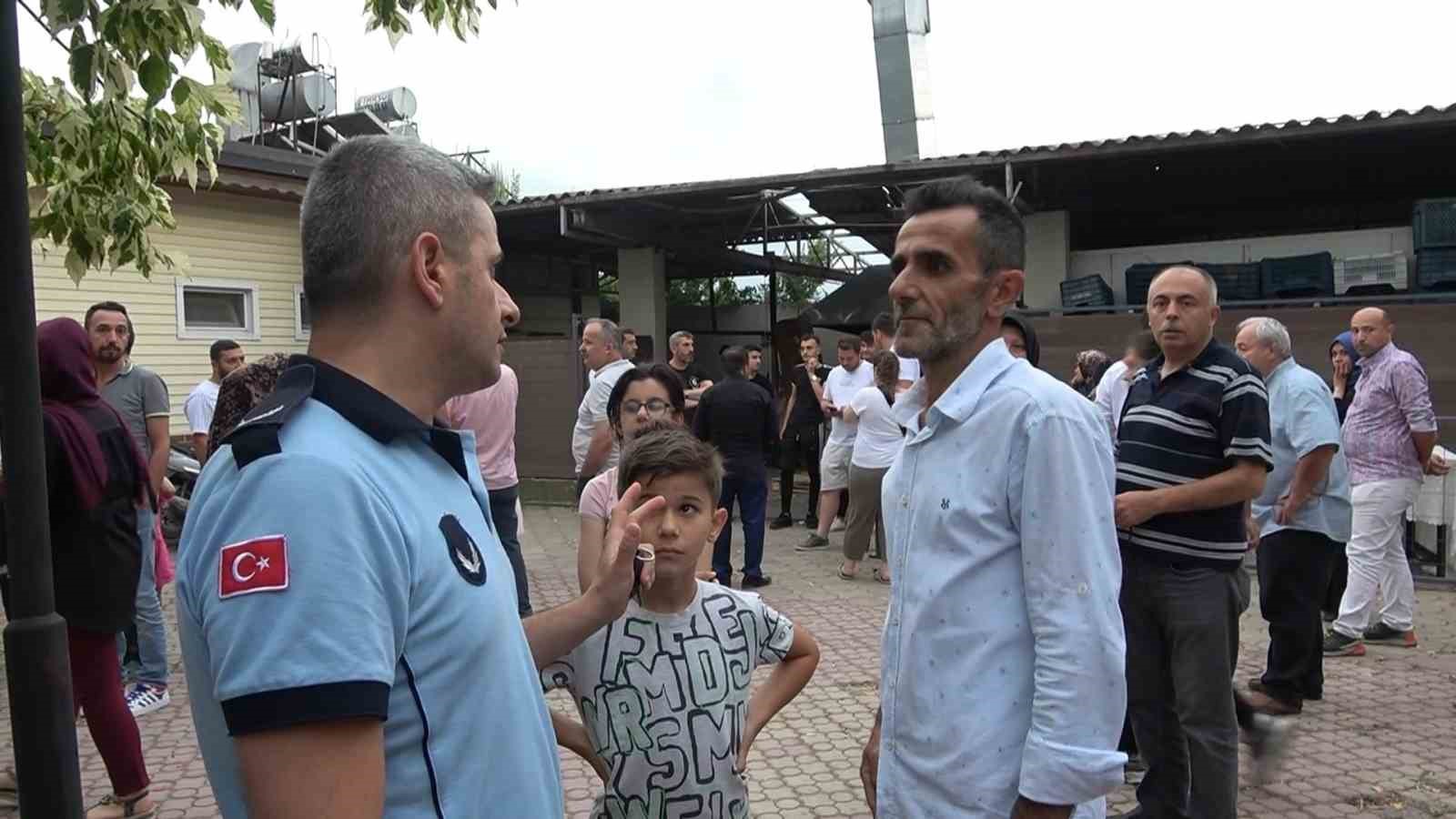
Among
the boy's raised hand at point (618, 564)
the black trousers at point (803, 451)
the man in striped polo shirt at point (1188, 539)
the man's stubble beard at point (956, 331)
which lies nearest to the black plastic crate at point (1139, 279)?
the black trousers at point (803, 451)

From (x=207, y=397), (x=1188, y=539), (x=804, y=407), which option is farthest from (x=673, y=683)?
(x=804, y=407)

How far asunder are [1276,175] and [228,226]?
12.6 m

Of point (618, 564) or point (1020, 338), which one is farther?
point (1020, 338)

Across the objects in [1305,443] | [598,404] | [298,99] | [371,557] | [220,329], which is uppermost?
[298,99]

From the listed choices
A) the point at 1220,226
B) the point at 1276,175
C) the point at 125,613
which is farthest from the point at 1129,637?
the point at 1220,226

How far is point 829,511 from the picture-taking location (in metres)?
10.0

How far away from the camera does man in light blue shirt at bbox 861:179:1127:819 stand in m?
1.89

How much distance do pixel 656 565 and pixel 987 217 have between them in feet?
3.59

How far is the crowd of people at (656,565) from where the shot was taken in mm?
1071

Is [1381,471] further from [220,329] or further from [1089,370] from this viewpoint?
[220,329]

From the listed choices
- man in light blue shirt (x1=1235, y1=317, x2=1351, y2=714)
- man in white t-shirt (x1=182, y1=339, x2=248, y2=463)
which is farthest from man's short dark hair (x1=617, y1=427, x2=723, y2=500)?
man in white t-shirt (x1=182, y1=339, x2=248, y2=463)

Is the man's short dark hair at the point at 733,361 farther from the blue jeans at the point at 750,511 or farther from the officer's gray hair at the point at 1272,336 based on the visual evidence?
the officer's gray hair at the point at 1272,336

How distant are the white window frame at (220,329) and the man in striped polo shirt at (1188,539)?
11751mm

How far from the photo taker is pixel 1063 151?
10125mm
